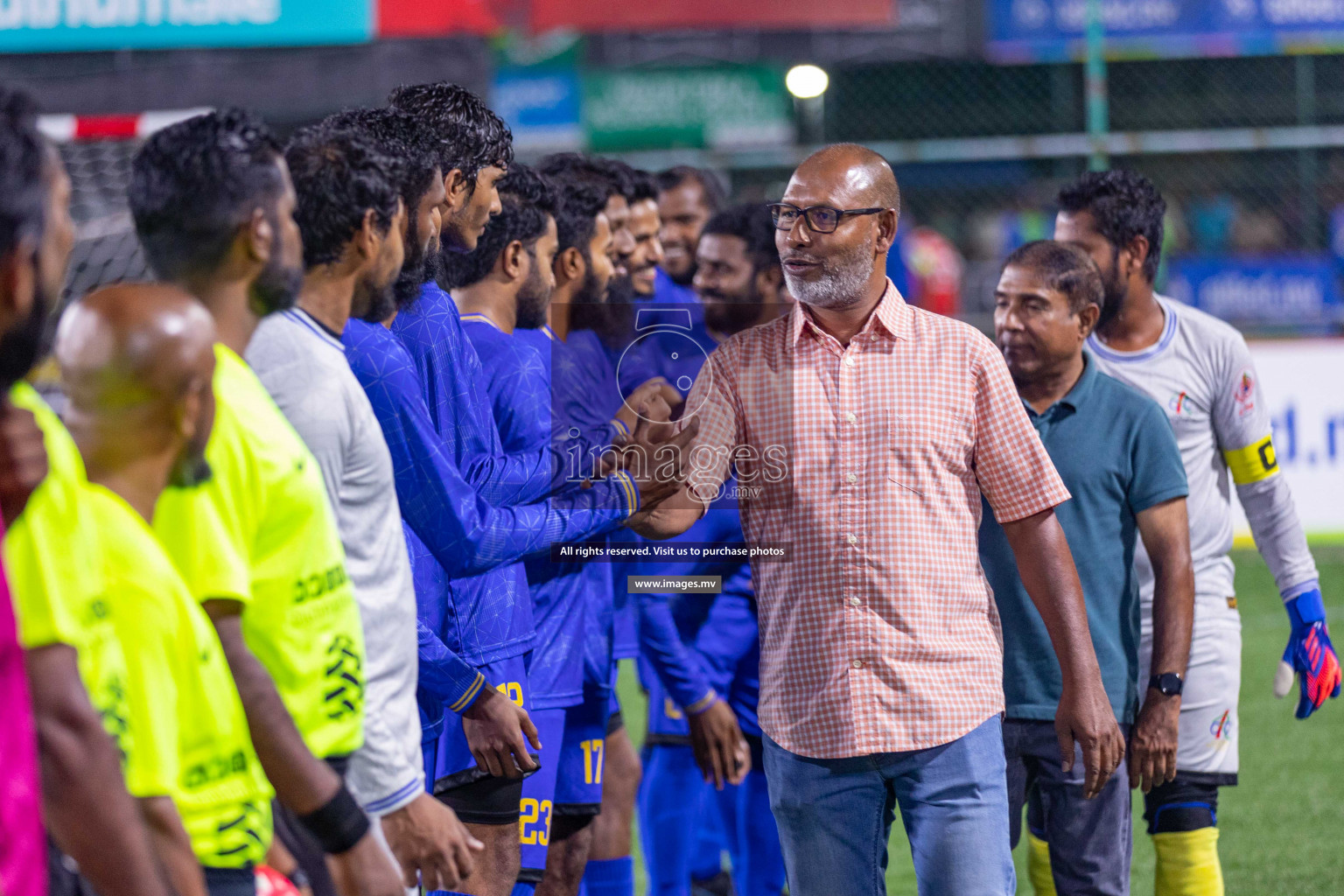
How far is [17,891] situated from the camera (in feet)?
5.47

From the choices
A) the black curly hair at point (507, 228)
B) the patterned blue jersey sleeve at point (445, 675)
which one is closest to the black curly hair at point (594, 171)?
the black curly hair at point (507, 228)

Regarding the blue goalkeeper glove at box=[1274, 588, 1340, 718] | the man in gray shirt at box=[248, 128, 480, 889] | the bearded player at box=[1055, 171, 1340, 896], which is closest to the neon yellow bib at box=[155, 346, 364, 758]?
the man in gray shirt at box=[248, 128, 480, 889]

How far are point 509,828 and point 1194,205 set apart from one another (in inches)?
625

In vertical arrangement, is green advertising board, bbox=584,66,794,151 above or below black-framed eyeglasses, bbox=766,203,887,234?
above

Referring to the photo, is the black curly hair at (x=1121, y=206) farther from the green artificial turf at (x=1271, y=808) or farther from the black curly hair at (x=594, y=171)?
the green artificial turf at (x=1271, y=808)

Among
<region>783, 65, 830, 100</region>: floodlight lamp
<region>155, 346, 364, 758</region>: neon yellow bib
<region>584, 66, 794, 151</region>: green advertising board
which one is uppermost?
<region>783, 65, 830, 100</region>: floodlight lamp

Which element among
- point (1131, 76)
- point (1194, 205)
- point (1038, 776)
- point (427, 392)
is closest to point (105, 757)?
point (427, 392)

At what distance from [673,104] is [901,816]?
1225cm

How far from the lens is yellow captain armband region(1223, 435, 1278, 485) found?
170 inches

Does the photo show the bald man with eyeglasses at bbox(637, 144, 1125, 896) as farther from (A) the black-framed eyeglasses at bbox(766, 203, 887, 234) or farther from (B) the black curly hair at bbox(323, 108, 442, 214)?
(B) the black curly hair at bbox(323, 108, 442, 214)

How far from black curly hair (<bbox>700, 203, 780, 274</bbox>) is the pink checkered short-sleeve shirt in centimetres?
228

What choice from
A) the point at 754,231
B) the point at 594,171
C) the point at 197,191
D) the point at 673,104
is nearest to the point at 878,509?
the point at 197,191

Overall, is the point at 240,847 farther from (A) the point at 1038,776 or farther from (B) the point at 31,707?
(A) the point at 1038,776

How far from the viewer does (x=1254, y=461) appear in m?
4.33
